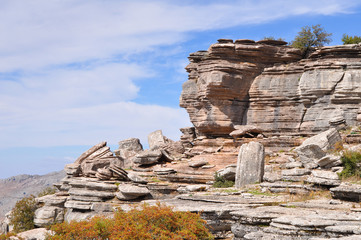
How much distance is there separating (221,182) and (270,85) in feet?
57.2

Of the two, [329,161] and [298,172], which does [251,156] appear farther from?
[329,161]

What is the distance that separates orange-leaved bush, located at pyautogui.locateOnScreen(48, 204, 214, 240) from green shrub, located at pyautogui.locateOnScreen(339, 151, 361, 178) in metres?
8.05

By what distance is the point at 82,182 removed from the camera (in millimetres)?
23406

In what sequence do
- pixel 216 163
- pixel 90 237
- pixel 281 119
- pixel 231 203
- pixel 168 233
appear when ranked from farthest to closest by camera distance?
pixel 281 119, pixel 216 163, pixel 231 203, pixel 90 237, pixel 168 233

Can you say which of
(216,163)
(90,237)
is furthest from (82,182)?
(90,237)

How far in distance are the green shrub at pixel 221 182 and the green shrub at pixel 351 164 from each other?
651 centimetres

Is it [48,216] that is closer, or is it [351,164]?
[351,164]

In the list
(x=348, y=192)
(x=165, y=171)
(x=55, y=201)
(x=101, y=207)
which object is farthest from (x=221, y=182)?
(x=55, y=201)

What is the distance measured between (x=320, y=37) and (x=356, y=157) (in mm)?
24335

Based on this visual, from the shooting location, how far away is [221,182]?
73.5 feet

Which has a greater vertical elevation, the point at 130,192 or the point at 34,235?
the point at 130,192

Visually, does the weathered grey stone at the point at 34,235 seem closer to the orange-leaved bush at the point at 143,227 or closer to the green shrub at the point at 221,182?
the orange-leaved bush at the point at 143,227

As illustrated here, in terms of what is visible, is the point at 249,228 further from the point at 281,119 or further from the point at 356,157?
the point at 281,119

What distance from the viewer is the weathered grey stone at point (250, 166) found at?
20703 mm
